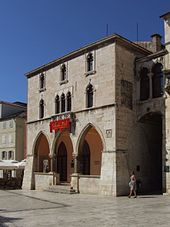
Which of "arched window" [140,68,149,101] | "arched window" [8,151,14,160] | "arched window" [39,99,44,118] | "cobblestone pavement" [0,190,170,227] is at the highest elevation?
"arched window" [140,68,149,101]

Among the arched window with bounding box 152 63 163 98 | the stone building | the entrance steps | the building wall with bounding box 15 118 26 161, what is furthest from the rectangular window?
the building wall with bounding box 15 118 26 161

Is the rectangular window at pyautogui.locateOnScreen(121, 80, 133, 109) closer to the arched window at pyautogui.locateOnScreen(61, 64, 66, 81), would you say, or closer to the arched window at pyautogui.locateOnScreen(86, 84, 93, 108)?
the arched window at pyautogui.locateOnScreen(86, 84, 93, 108)

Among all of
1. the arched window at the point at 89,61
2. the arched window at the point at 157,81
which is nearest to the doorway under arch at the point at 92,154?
the arched window at the point at 89,61

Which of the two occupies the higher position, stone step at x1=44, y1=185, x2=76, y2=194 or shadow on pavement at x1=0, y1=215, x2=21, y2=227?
shadow on pavement at x1=0, y1=215, x2=21, y2=227

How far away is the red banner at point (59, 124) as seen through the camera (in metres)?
27.5

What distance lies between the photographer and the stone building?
24016 mm

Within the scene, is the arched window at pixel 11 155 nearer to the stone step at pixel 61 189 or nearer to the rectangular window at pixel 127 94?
the stone step at pixel 61 189

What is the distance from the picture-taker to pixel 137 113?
25.6 m

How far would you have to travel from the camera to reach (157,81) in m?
25.0

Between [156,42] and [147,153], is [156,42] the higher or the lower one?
the higher one

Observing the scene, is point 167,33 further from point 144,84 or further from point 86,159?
point 86,159

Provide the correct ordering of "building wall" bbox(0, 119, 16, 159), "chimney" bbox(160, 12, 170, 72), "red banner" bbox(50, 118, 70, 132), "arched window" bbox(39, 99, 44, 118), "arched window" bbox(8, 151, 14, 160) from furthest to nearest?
"building wall" bbox(0, 119, 16, 159)
"arched window" bbox(8, 151, 14, 160)
"arched window" bbox(39, 99, 44, 118)
"red banner" bbox(50, 118, 70, 132)
"chimney" bbox(160, 12, 170, 72)

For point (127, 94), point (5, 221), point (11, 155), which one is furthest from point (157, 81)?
point (11, 155)

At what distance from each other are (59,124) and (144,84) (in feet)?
24.7
